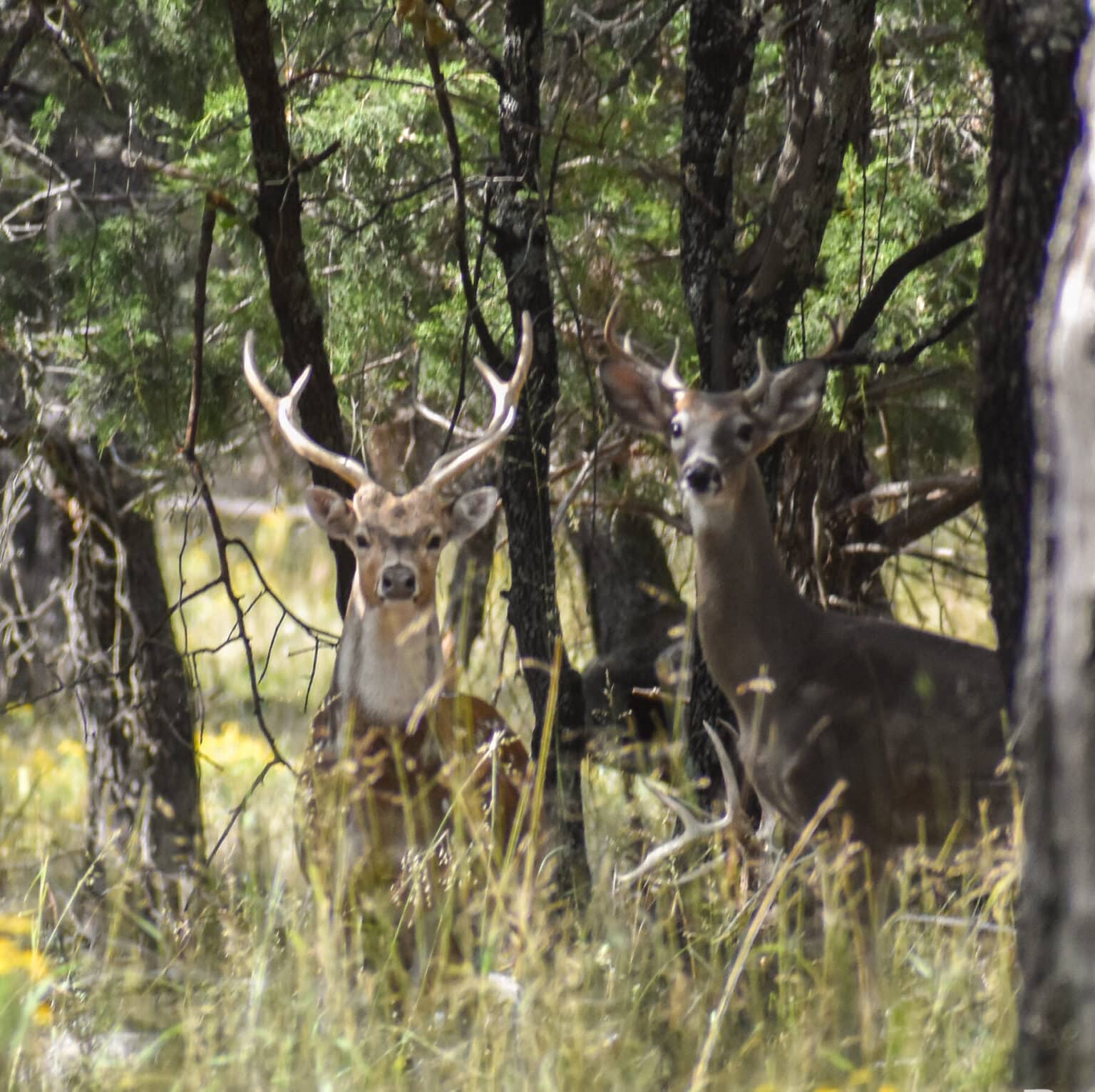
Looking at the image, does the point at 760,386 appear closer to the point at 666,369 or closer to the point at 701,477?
the point at 701,477

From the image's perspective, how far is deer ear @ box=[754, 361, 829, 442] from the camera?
18.2ft

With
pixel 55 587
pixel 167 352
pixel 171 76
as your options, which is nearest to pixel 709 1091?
pixel 167 352

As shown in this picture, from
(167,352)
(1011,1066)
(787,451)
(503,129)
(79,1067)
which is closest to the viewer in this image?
(1011,1066)

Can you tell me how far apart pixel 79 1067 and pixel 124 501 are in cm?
501

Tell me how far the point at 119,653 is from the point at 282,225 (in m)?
3.41

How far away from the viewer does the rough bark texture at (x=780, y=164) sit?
18.8ft

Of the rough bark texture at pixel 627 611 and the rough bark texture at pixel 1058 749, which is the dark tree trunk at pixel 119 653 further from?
the rough bark texture at pixel 1058 749

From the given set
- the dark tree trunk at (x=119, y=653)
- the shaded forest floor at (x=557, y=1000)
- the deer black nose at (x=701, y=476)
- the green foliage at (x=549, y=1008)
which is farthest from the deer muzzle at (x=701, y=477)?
the dark tree trunk at (x=119, y=653)

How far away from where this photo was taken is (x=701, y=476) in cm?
555

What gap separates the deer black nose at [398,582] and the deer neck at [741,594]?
0.98 metres

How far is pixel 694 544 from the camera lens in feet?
19.8

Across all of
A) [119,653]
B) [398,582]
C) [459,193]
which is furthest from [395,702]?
[119,653]

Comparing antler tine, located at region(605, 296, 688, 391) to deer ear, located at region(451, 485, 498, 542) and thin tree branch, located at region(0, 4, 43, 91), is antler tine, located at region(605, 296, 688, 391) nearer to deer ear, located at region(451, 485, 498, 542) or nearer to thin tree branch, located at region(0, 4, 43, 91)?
deer ear, located at region(451, 485, 498, 542)

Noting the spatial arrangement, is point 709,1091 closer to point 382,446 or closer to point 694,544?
point 694,544
